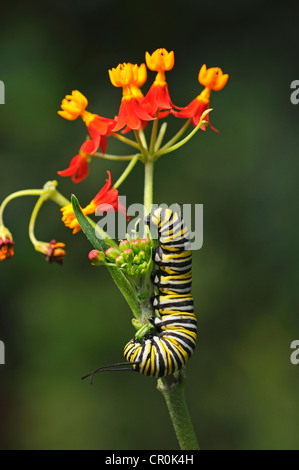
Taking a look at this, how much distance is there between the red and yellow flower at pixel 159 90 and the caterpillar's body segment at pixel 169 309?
355 millimetres

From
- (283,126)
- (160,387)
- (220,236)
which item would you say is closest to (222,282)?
(220,236)

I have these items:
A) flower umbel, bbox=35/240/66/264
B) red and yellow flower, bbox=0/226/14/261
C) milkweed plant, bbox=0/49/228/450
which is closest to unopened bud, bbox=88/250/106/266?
milkweed plant, bbox=0/49/228/450

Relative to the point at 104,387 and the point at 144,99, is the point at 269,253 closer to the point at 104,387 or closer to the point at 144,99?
the point at 104,387

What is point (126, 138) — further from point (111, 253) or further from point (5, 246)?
point (5, 246)

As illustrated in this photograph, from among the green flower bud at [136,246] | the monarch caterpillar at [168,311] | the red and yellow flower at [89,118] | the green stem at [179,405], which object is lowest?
the green stem at [179,405]

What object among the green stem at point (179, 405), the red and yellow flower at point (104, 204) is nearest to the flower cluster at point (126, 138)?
the red and yellow flower at point (104, 204)

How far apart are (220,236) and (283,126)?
94 centimetres

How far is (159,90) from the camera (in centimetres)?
183

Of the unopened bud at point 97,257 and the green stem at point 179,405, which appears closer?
the unopened bud at point 97,257

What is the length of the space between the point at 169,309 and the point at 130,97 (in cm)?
70

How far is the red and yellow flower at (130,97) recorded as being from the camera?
5.90ft

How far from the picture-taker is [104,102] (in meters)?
4.15

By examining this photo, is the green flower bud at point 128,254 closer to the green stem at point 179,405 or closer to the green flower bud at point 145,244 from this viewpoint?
the green flower bud at point 145,244

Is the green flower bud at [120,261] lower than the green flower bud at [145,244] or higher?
lower
